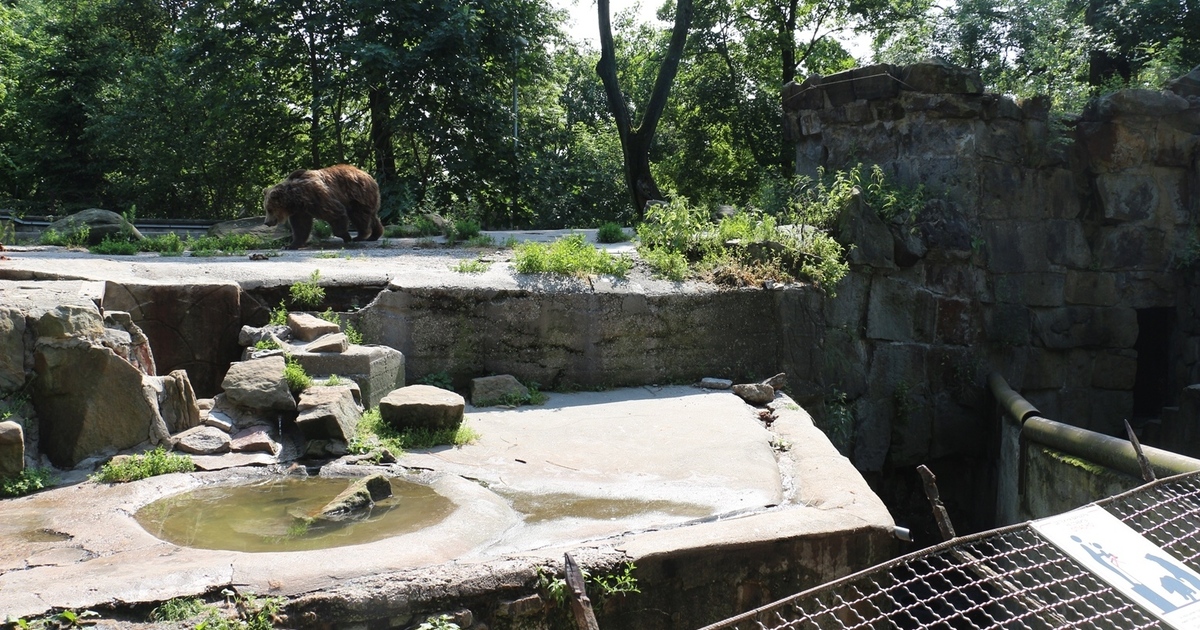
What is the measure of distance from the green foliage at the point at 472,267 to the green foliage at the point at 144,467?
11.1 feet

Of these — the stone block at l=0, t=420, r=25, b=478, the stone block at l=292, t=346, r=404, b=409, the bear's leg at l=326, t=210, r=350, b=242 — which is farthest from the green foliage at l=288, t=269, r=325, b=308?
the bear's leg at l=326, t=210, r=350, b=242

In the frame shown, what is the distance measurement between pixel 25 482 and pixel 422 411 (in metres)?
2.35

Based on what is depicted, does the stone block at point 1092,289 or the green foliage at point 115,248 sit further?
the stone block at point 1092,289

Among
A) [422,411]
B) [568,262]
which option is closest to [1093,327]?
[568,262]

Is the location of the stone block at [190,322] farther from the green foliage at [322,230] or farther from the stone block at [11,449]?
the green foliage at [322,230]

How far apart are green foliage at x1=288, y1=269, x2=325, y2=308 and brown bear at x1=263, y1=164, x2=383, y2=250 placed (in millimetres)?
3578

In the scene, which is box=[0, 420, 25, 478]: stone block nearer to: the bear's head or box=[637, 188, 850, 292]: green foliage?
box=[637, 188, 850, 292]: green foliage

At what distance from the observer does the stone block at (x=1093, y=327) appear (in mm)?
11719

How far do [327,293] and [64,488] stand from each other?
3143 millimetres

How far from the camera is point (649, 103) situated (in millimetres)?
16406

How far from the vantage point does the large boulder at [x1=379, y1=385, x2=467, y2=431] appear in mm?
6449

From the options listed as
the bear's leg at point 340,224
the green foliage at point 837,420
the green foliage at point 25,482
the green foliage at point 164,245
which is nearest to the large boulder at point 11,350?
the green foliage at point 25,482

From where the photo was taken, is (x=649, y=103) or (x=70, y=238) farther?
(x=649, y=103)

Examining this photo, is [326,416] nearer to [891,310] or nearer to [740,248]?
[740,248]
